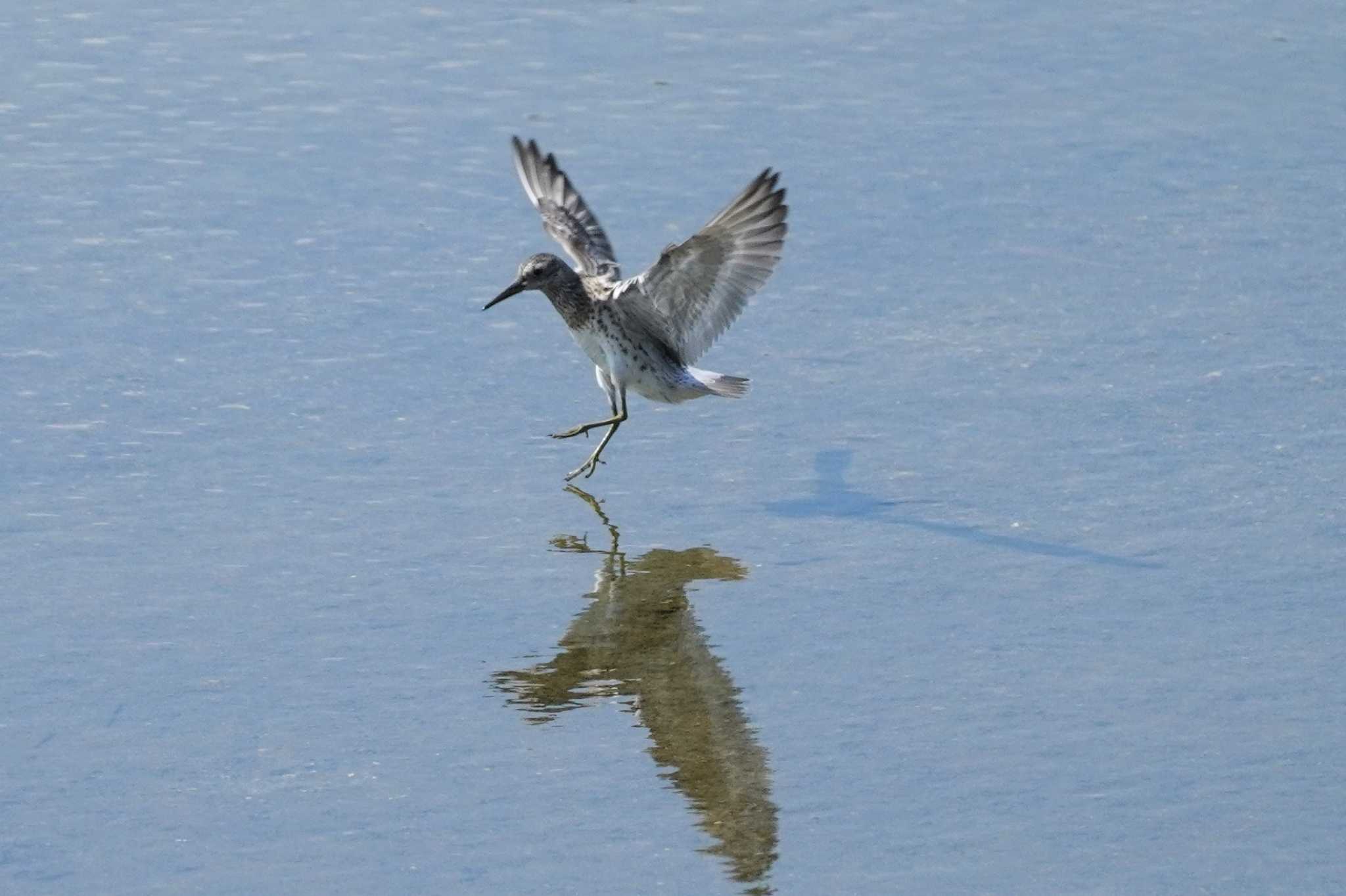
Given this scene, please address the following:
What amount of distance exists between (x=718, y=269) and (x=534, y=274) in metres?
0.81

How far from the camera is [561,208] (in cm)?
863

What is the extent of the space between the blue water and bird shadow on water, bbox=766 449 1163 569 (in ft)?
0.07

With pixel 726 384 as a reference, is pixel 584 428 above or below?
below

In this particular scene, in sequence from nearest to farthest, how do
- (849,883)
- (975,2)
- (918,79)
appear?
(849,883), (918,79), (975,2)

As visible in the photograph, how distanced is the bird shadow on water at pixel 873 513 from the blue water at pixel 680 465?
0.07ft

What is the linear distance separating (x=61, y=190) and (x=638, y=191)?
2.40 metres

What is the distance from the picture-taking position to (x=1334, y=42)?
36.0 ft

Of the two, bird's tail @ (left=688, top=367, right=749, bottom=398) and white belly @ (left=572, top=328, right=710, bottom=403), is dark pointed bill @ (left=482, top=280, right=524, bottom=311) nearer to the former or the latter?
white belly @ (left=572, top=328, right=710, bottom=403)

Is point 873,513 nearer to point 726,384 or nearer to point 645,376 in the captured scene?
point 726,384

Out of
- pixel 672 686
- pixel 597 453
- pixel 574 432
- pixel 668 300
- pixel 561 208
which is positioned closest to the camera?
pixel 672 686

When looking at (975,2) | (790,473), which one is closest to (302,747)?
(790,473)

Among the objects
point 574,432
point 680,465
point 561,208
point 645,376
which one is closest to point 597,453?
point 574,432

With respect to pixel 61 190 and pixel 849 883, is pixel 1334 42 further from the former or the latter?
pixel 849 883

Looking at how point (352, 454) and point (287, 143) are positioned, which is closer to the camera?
point (352, 454)
